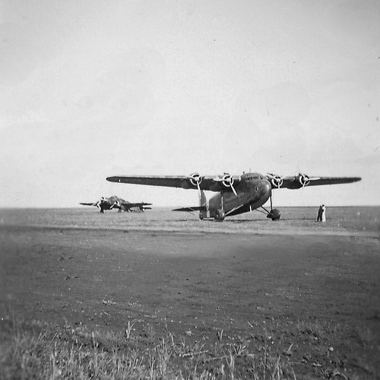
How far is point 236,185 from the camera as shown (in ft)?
35.1

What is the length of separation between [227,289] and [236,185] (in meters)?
5.23

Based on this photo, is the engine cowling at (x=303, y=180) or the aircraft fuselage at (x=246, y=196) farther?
the aircraft fuselage at (x=246, y=196)

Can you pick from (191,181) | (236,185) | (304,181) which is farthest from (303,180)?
(236,185)

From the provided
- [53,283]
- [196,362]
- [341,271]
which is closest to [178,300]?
[196,362]

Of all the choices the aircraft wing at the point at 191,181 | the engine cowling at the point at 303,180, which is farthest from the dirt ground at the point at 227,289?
the aircraft wing at the point at 191,181

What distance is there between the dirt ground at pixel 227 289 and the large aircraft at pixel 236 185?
1.54 meters

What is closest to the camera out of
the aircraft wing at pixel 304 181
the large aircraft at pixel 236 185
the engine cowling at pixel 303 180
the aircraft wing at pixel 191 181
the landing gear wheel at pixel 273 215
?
the aircraft wing at pixel 304 181

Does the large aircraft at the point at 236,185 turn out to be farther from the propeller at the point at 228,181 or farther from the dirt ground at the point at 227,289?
the dirt ground at the point at 227,289

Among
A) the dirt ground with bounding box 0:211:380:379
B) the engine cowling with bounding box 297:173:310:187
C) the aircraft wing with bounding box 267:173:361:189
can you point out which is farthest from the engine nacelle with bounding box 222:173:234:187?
the dirt ground with bounding box 0:211:380:379

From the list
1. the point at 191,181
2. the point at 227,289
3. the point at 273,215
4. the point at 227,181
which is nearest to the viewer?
the point at 227,289

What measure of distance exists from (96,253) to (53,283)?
1.01 meters

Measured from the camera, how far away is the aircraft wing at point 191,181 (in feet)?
24.7

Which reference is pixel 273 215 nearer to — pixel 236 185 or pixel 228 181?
pixel 228 181

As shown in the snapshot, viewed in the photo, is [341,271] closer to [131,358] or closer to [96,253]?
[131,358]
